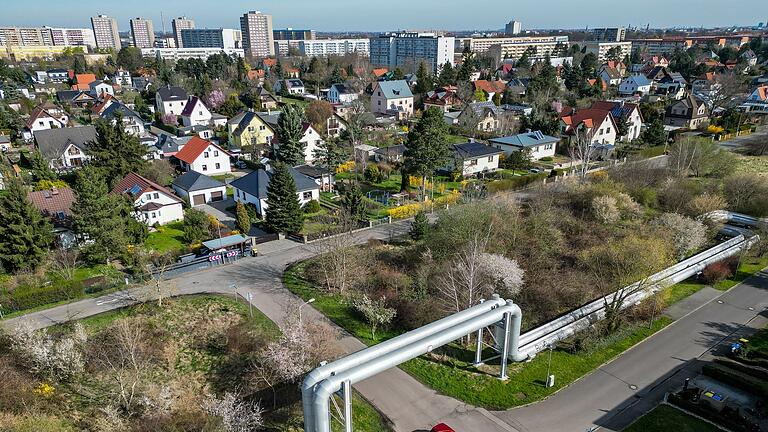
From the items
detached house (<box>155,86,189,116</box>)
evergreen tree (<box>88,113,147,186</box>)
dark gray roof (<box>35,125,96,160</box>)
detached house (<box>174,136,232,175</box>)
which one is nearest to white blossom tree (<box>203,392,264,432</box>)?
evergreen tree (<box>88,113,147,186</box>)

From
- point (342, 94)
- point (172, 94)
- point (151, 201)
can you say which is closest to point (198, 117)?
point (172, 94)

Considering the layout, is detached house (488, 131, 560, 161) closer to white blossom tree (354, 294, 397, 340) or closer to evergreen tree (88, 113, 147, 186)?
white blossom tree (354, 294, 397, 340)

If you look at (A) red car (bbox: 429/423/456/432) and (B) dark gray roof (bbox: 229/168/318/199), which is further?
(B) dark gray roof (bbox: 229/168/318/199)

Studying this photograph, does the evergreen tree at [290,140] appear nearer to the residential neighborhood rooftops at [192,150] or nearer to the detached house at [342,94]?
the residential neighborhood rooftops at [192,150]

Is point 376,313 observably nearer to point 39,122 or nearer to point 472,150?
point 472,150

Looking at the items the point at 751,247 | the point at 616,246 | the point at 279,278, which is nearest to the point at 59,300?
the point at 279,278

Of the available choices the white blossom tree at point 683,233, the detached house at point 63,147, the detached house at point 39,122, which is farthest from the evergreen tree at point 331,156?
the detached house at point 39,122

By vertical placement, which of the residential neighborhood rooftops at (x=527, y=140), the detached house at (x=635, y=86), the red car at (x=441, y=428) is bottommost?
the red car at (x=441, y=428)
